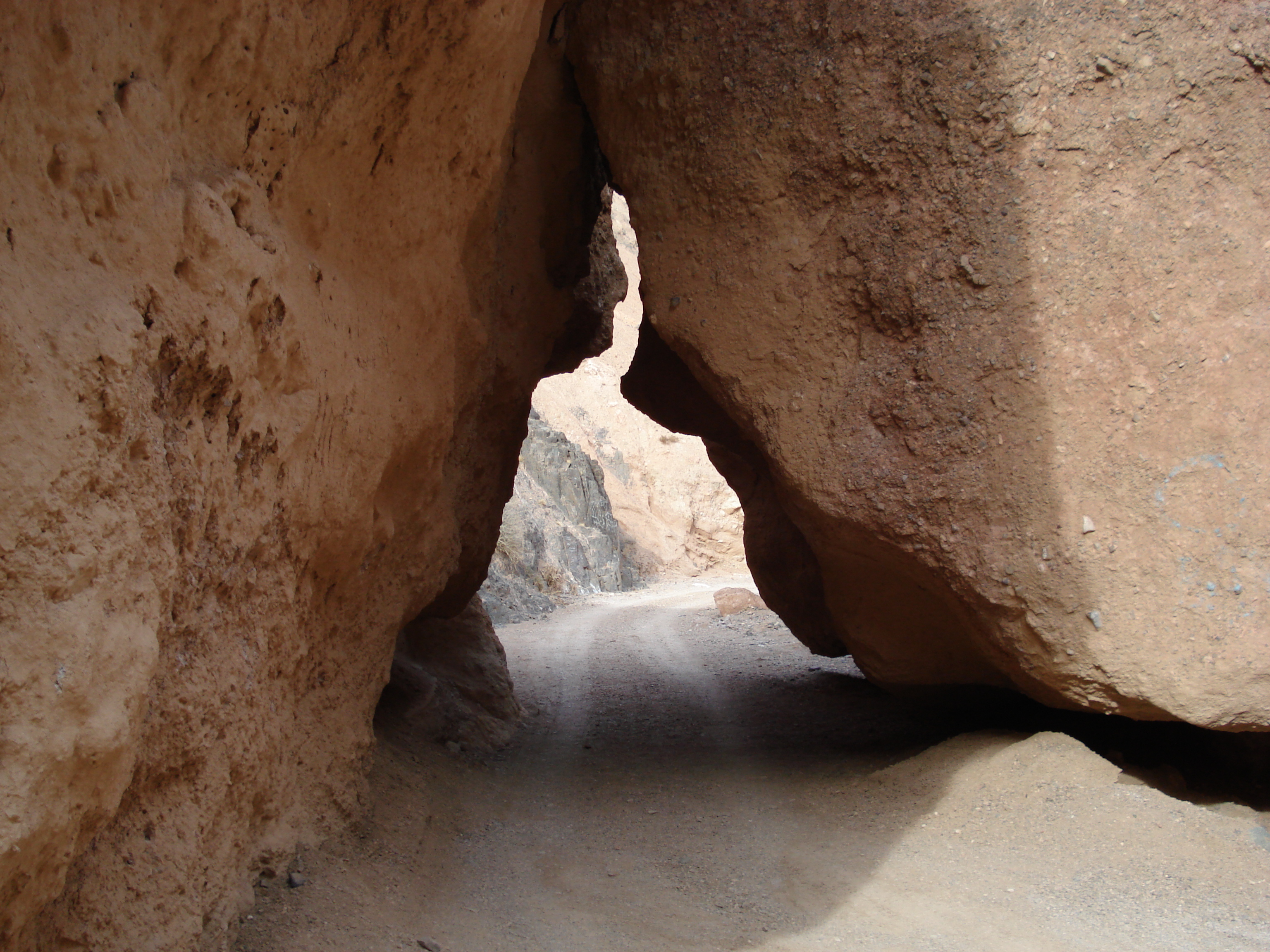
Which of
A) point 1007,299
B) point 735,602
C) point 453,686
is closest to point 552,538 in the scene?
point 735,602

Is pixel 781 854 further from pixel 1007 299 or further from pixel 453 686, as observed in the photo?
pixel 453 686

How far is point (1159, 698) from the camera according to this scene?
14.3 ft

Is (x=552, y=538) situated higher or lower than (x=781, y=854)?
higher

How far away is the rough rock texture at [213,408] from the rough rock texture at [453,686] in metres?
1.46

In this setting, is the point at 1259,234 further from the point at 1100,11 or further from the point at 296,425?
the point at 296,425

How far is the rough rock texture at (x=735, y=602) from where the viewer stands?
14.2 meters

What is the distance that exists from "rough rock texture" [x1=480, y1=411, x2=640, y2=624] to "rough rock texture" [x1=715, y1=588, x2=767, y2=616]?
321cm

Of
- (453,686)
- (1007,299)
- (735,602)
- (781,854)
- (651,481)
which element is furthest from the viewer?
(651,481)

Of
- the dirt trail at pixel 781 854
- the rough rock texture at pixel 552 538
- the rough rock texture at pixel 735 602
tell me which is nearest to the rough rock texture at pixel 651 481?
the rough rock texture at pixel 552 538

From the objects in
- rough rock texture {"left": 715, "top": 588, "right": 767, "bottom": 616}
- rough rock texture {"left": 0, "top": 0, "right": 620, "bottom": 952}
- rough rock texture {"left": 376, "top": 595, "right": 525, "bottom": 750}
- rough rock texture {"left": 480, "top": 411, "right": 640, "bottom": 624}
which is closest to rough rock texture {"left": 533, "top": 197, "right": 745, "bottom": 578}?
rough rock texture {"left": 480, "top": 411, "right": 640, "bottom": 624}

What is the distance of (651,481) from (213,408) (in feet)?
99.0

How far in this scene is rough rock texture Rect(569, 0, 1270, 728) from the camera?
4441mm

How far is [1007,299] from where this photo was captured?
4680 mm

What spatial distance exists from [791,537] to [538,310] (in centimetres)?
351
